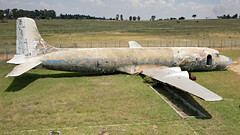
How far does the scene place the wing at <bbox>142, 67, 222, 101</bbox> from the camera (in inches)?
550

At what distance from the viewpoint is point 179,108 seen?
15703 millimetres

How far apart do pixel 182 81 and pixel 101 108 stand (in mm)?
7728

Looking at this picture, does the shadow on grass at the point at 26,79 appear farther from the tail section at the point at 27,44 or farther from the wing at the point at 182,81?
the wing at the point at 182,81

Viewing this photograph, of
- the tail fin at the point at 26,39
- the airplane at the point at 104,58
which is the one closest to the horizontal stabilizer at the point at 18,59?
the airplane at the point at 104,58

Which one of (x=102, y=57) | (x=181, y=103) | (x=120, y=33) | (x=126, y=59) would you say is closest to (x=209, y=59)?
(x=126, y=59)

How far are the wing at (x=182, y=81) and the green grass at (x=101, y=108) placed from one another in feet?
4.99

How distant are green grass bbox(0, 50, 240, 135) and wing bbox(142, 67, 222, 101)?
1.52 m

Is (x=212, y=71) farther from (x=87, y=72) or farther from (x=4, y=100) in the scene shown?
(x=4, y=100)

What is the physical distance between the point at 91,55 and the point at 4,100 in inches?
400

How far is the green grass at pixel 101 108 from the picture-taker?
41.1 feet

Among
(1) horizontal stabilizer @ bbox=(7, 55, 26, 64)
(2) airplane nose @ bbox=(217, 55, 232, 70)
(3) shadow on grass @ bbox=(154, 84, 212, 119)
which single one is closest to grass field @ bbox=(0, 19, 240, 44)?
(1) horizontal stabilizer @ bbox=(7, 55, 26, 64)

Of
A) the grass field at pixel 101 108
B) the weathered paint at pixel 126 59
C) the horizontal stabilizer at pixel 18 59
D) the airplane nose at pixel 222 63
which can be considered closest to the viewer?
Result: the grass field at pixel 101 108

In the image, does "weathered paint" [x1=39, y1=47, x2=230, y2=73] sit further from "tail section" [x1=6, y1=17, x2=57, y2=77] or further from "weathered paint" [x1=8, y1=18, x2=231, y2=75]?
Answer: "tail section" [x1=6, y1=17, x2=57, y2=77]

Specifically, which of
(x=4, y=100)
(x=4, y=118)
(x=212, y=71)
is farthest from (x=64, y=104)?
(x=212, y=71)
